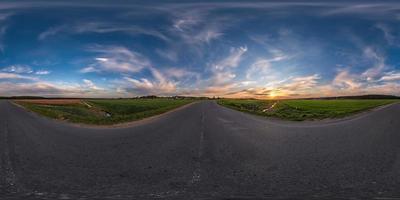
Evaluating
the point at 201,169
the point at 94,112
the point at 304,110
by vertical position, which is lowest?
the point at 94,112

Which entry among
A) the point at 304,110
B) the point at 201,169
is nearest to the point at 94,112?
the point at 304,110

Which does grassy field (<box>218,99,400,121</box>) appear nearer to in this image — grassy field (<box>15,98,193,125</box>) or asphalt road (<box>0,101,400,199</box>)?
grassy field (<box>15,98,193,125</box>)

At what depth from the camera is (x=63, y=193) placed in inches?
253

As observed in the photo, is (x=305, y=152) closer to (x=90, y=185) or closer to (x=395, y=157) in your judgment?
(x=395, y=157)

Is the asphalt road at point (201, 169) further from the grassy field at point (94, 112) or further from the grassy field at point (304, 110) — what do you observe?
the grassy field at point (304, 110)

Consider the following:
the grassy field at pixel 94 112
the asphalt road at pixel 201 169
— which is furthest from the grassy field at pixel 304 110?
the asphalt road at pixel 201 169

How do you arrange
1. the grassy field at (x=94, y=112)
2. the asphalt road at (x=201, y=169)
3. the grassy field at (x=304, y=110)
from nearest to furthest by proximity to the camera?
the asphalt road at (x=201, y=169)
the grassy field at (x=94, y=112)
the grassy field at (x=304, y=110)

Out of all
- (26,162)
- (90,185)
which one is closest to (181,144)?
(26,162)

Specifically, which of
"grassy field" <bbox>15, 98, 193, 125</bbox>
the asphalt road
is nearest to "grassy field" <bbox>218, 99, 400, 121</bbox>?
"grassy field" <bbox>15, 98, 193, 125</bbox>

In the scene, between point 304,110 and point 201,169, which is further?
point 304,110

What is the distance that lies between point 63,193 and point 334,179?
5498mm

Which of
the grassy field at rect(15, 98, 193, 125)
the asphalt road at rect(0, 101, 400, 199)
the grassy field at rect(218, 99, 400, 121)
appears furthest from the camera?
the grassy field at rect(218, 99, 400, 121)

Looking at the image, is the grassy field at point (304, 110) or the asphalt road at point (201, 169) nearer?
the asphalt road at point (201, 169)

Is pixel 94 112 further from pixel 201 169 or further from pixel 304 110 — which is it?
pixel 201 169
